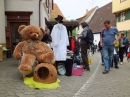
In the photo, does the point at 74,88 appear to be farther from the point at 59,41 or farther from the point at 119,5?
the point at 119,5

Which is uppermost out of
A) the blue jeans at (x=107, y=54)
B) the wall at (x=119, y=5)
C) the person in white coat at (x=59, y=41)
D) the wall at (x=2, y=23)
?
the wall at (x=119, y=5)

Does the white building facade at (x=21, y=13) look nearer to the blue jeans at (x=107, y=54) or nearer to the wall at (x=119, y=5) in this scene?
the blue jeans at (x=107, y=54)

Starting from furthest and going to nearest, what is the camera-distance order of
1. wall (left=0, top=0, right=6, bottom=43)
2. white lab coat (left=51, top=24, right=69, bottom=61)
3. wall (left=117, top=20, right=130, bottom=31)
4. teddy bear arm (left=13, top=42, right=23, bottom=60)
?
1. wall (left=117, top=20, right=130, bottom=31)
2. wall (left=0, top=0, right=6, bottom=43)
3. white lab coat (left=51, top=24, right=69, bottom=61)
4. teddy bear arm (left=13, top=42, right=23, bottom=60)

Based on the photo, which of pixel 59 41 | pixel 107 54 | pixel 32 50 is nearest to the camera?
Result: pixel 32 50

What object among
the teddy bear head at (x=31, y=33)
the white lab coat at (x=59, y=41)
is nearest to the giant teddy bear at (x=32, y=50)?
the teddy bear head at (x=31, y=33)

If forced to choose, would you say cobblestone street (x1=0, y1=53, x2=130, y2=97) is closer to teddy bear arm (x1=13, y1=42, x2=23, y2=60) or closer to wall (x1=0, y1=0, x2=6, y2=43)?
teddy bear arm (x1=13, y1=42, x2=23, y2=60)

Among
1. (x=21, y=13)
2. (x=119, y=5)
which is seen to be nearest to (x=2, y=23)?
(x=21, y=13)

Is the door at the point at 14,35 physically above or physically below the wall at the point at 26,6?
below

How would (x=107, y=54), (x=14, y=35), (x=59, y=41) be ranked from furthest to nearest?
1. (x=14, y=35)
2. (x=107, y=54)
3. (x=59, y=41)

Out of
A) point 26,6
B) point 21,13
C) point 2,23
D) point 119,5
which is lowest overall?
point 2,23

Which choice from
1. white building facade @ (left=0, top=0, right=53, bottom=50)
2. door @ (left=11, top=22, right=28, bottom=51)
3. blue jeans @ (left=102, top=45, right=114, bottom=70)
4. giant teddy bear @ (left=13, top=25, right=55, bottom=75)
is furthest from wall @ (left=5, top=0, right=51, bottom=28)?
giant teddy bear @ (left=13, top=25, right=55, bottom=75)

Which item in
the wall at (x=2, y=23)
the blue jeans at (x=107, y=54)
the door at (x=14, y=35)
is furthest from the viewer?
the door at (x=14, y=35)

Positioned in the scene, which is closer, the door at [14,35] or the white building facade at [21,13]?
the white building facade at [21,13]

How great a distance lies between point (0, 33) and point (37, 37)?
6216mm
